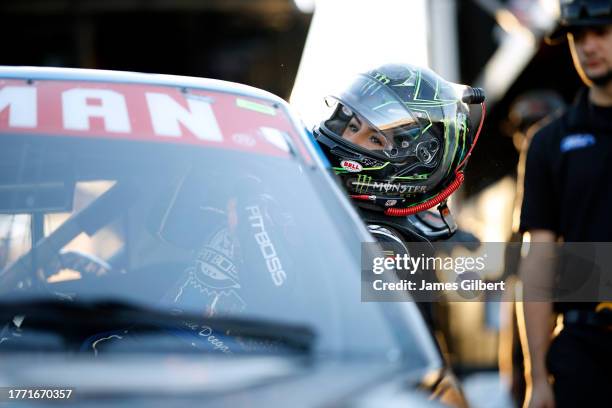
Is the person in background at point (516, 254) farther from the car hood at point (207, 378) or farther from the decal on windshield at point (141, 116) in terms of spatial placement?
the car hood at point (207, 378)

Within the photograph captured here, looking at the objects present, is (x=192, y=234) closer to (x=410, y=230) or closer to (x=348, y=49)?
(x=410, y=230)

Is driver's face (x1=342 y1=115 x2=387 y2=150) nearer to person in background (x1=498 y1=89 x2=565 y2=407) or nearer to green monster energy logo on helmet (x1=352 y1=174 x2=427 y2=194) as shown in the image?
green monster energy logo on helmet (x1=352 y1=174 x2=427 y2=194)

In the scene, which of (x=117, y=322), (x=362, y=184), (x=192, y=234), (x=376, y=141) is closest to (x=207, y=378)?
(x=117, y=322)

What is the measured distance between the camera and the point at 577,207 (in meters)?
4.43

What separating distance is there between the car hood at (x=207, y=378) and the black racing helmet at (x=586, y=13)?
8.86 feet

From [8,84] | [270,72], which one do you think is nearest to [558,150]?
[8,84]

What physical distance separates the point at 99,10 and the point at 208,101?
17.6m

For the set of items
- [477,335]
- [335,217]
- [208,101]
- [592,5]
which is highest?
[592,5]

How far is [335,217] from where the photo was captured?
8.46 feet

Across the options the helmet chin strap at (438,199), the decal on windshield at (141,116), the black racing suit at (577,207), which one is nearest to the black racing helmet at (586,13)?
the black racing suit at (577,207)

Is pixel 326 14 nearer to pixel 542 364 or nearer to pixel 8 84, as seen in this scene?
pixel 542 364

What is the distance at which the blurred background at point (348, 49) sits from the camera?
15.1 ft

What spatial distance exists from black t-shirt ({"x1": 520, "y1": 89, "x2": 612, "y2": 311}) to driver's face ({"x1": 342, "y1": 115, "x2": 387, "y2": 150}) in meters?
1.03

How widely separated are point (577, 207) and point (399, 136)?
997 mm
